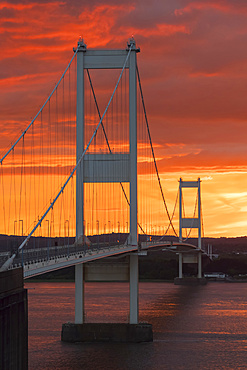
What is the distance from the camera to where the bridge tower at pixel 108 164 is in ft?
95.3

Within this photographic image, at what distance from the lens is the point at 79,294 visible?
29.0 metres

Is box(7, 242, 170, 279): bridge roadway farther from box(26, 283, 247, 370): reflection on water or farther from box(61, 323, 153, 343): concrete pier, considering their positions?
box(26, 283, 247, 370): reflection on water

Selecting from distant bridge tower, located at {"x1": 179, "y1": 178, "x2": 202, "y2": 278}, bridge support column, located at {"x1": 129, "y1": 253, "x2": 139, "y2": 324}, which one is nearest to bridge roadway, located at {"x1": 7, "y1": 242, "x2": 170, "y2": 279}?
bridge support column, located at {"x1": 129, "y1": 253, "x2": 139, "y2": 324}

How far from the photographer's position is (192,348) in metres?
30.1

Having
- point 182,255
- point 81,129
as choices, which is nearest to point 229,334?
point 81,129

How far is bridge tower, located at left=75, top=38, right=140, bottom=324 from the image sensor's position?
95.3 ft

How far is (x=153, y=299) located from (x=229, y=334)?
23274 millimetres

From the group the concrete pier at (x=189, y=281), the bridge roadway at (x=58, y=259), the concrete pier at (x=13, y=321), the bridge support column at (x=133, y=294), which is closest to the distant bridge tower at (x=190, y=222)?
the concrete pier at (x=189, y=281)

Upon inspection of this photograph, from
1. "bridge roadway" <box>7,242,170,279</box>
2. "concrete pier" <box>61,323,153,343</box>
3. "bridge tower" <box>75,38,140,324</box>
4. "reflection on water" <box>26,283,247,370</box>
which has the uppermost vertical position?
"bridge tower" <box>75,38,140,324</box>

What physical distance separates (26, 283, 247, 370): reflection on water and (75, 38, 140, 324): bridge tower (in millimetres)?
2014

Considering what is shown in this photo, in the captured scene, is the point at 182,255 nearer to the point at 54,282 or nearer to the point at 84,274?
Result: the point at 54,282

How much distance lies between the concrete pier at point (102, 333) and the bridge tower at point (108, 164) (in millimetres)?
334

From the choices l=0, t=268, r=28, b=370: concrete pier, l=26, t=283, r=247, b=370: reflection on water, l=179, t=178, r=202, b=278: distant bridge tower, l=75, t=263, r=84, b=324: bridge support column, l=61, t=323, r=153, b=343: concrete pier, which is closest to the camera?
l=0, t=268, r=28, b=370: concrete pier

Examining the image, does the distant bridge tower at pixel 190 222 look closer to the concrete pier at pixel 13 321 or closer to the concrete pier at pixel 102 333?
the concrete pier at pixel 102 333
